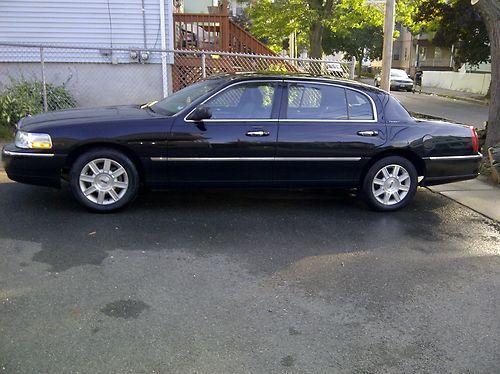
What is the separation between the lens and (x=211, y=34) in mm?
12836

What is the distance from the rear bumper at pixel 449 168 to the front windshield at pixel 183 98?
2.76 metres

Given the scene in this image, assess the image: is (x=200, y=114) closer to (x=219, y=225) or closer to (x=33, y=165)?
(x=219, y=225)

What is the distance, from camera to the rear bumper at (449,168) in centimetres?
614

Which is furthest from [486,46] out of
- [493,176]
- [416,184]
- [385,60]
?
[416,184]

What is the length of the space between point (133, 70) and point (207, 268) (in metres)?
8.43

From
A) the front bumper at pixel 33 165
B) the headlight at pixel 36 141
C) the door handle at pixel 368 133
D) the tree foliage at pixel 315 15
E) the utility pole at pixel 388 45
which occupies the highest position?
the tree foliage at pixel 315 15

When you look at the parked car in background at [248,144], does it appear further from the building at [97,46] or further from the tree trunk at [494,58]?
the building at [97,46]

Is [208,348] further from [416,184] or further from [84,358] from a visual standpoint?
[416,184]

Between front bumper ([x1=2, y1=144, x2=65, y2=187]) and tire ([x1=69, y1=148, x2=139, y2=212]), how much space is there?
6.9 inches

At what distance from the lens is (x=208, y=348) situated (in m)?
3.12

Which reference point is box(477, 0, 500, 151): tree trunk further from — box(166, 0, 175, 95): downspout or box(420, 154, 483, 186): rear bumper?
box(166, 0, 175, 95): downspout

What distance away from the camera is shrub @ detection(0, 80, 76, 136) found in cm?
945

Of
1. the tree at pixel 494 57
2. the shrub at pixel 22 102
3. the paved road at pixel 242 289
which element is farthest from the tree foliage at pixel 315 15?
the paved road at pixel 242 289

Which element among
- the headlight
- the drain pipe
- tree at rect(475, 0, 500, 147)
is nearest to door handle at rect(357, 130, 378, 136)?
the headlight
